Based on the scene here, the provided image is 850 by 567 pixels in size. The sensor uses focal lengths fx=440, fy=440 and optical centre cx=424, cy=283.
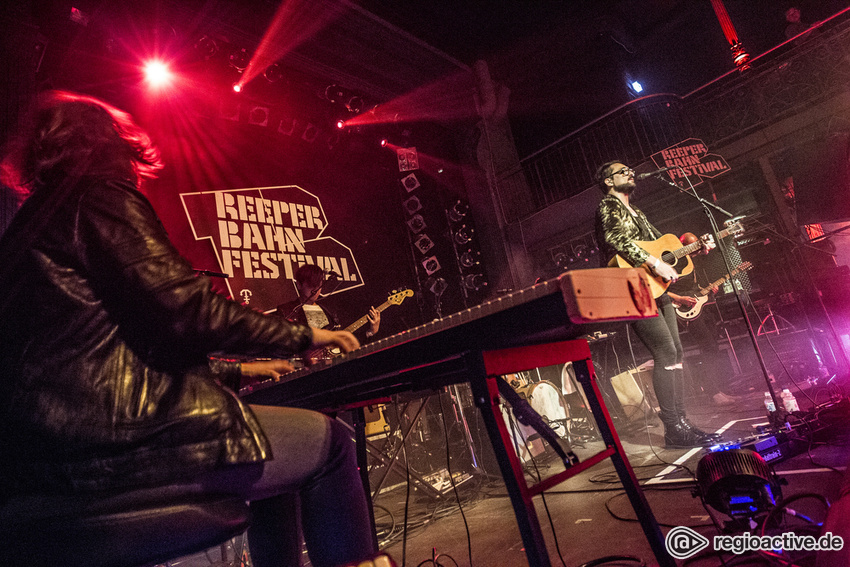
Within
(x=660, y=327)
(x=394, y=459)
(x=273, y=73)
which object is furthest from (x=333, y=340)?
(x=273, y=73)

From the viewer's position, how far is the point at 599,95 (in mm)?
11484

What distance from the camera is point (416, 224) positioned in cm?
696

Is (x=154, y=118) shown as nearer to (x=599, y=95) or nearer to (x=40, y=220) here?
(x=40, y=220)

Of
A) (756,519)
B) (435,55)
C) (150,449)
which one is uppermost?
(435,55)

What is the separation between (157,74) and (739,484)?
20.5 feet

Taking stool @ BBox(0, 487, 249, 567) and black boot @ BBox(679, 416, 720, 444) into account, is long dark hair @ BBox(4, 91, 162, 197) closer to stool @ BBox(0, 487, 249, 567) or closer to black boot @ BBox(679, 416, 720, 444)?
stool @ BBox(0, 487, 249, 567)

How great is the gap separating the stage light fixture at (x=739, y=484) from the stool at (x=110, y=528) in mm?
1406

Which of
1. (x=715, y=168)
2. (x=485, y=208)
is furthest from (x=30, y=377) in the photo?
(x=715, y=168)

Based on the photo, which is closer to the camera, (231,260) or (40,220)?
(40,220)

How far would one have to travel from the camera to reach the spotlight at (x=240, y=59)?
17.8ft

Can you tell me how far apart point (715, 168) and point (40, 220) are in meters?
9.49

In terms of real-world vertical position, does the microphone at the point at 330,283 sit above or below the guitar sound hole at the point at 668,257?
above

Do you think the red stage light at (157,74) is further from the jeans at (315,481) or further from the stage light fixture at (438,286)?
the jeans at (315,481)

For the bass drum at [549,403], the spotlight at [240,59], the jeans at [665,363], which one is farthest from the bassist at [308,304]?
the jeans at [665,363]
